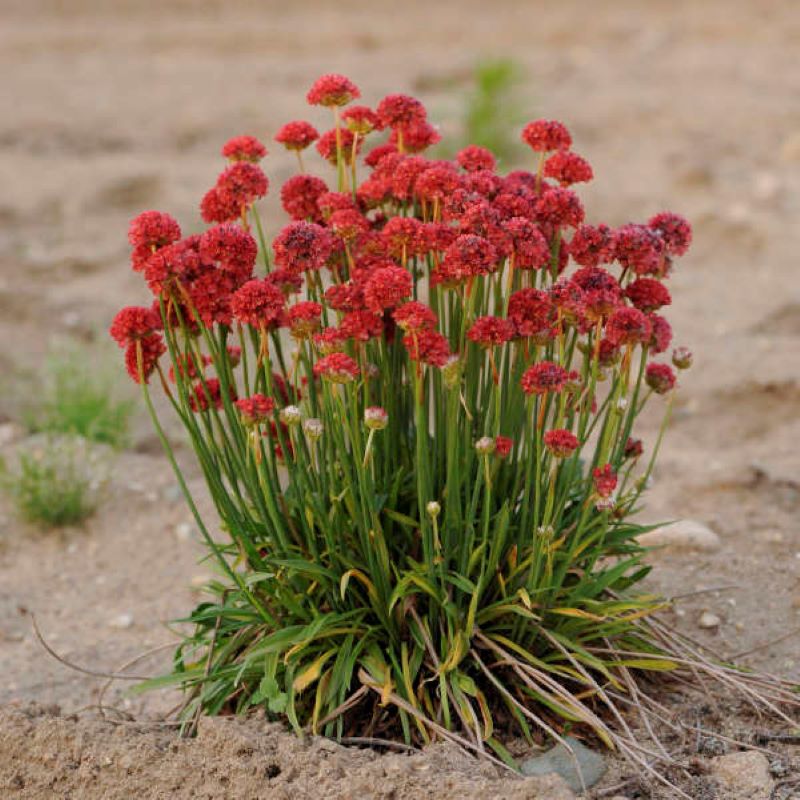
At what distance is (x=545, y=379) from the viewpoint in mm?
2215

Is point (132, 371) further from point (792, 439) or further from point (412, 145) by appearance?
point (792, 439)

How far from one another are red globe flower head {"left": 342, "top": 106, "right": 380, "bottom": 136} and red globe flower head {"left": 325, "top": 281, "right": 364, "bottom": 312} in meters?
0.43

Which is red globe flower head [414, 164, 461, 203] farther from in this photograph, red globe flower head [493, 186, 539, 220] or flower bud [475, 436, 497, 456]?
flower bud [475, 436, 497, 456]

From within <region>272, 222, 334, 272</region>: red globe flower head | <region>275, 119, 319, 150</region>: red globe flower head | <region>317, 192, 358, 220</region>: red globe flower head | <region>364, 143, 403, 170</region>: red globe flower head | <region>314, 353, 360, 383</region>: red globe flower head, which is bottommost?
<region>314, 353, 360, 383</region>: red globe flower head

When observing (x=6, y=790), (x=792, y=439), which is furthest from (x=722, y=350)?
(x=6, y=790)

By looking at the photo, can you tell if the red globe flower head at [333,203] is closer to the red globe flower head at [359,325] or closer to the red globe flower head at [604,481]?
the red globe flower head at [359,325]

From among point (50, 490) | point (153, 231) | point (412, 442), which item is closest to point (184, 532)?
point (50, 490)

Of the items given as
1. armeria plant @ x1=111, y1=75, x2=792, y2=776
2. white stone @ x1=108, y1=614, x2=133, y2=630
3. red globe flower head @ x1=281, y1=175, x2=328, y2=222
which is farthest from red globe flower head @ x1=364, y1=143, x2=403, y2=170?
white stone @ x1=108, y1=614, x2=133, y2=630

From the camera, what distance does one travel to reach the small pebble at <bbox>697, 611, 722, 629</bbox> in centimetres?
306

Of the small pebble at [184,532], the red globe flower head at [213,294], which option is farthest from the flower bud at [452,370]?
the small pebble at [184,532]

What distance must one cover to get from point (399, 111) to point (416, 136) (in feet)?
0.36

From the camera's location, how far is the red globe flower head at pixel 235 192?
2383 mm

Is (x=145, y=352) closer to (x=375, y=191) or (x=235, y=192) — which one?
(x=235, y=192)

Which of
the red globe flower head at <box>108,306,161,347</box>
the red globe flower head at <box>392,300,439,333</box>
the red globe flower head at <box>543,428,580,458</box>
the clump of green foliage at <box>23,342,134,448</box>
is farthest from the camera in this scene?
the clump of green foliage at <box>23,342,134,448</box>
